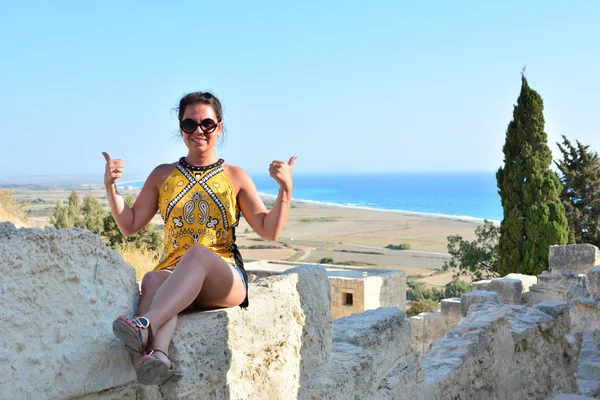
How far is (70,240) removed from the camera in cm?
201

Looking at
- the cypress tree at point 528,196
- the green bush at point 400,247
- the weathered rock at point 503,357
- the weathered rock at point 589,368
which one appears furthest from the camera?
the green bush at point 400,247

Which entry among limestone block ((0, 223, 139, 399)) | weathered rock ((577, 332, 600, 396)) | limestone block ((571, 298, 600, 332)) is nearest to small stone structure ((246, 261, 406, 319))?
limestone block ((571, 298, 600, 332))

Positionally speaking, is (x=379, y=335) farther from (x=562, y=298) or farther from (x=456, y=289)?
(x=456, y=289)

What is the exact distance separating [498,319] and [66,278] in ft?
13.7

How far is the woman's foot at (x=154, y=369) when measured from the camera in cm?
195

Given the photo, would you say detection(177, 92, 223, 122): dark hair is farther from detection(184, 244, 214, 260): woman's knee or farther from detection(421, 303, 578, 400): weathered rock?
detection(421, 303, 578, 400): weathered rock


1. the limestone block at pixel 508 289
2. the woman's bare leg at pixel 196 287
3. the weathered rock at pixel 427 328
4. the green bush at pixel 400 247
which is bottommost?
the green bush at pixel 400 247

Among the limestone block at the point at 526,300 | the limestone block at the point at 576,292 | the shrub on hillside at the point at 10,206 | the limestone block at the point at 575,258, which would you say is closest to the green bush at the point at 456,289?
the limestone block at the point at 575,258

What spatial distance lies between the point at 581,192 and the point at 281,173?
22.5 meters

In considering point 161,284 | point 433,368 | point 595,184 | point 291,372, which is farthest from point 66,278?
point 595,184

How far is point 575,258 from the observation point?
10.4m

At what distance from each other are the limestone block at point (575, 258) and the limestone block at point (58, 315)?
383 inches

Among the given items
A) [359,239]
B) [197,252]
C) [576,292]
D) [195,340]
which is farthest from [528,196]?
[359,239]

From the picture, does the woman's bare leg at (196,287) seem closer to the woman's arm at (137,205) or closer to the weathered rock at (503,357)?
the woman's arm at (137,205)
